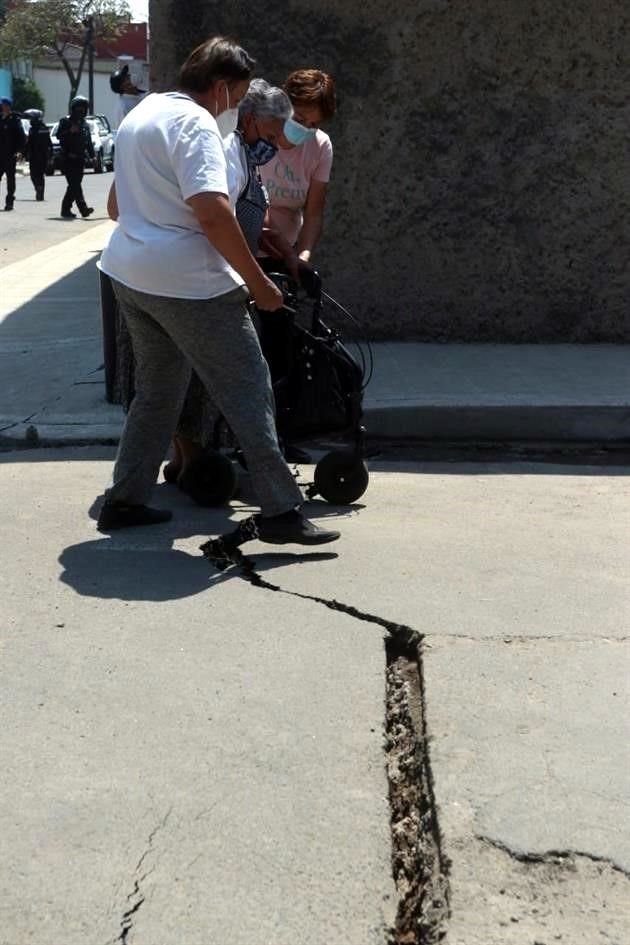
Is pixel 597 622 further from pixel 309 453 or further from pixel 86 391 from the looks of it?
pixel 86 391

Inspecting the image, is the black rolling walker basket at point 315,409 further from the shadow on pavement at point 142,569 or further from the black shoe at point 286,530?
the black shoe at point 286,530

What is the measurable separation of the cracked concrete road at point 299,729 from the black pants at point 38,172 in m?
21.2

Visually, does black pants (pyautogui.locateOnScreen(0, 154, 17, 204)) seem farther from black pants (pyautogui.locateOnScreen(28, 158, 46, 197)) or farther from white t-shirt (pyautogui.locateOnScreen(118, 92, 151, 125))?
white t-shirt (pyautogui.locateOnScreen(118, 92, 151, 125))

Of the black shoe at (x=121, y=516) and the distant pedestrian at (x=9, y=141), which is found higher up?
the black shoe at (x=121, y=516)

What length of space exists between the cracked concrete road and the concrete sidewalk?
1.50 meters

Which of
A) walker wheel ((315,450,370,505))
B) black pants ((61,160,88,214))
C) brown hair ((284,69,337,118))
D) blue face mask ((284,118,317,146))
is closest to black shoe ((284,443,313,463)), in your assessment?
walker wheel ((315,450,370,505))

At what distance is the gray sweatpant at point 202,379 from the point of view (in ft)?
16.8

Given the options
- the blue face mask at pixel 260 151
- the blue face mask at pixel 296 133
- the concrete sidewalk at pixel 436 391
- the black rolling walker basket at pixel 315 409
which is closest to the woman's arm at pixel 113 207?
the blue face mask at pixel 260 151

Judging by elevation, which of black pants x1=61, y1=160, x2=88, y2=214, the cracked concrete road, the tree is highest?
the cracked concrete road

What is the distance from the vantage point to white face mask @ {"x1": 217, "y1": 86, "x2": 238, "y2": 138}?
5.21 metres

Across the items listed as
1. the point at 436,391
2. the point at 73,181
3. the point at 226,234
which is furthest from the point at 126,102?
the point at 73,181

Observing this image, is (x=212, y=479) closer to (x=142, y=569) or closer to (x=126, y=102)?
(x=142, y=569)

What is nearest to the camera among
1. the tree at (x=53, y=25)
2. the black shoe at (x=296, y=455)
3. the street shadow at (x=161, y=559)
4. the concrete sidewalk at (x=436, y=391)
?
the street shadow at (x=161, y=559)

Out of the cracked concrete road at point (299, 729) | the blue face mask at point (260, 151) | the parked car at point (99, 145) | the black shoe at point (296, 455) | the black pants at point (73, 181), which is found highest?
the blue face mask at point (260, 151)
